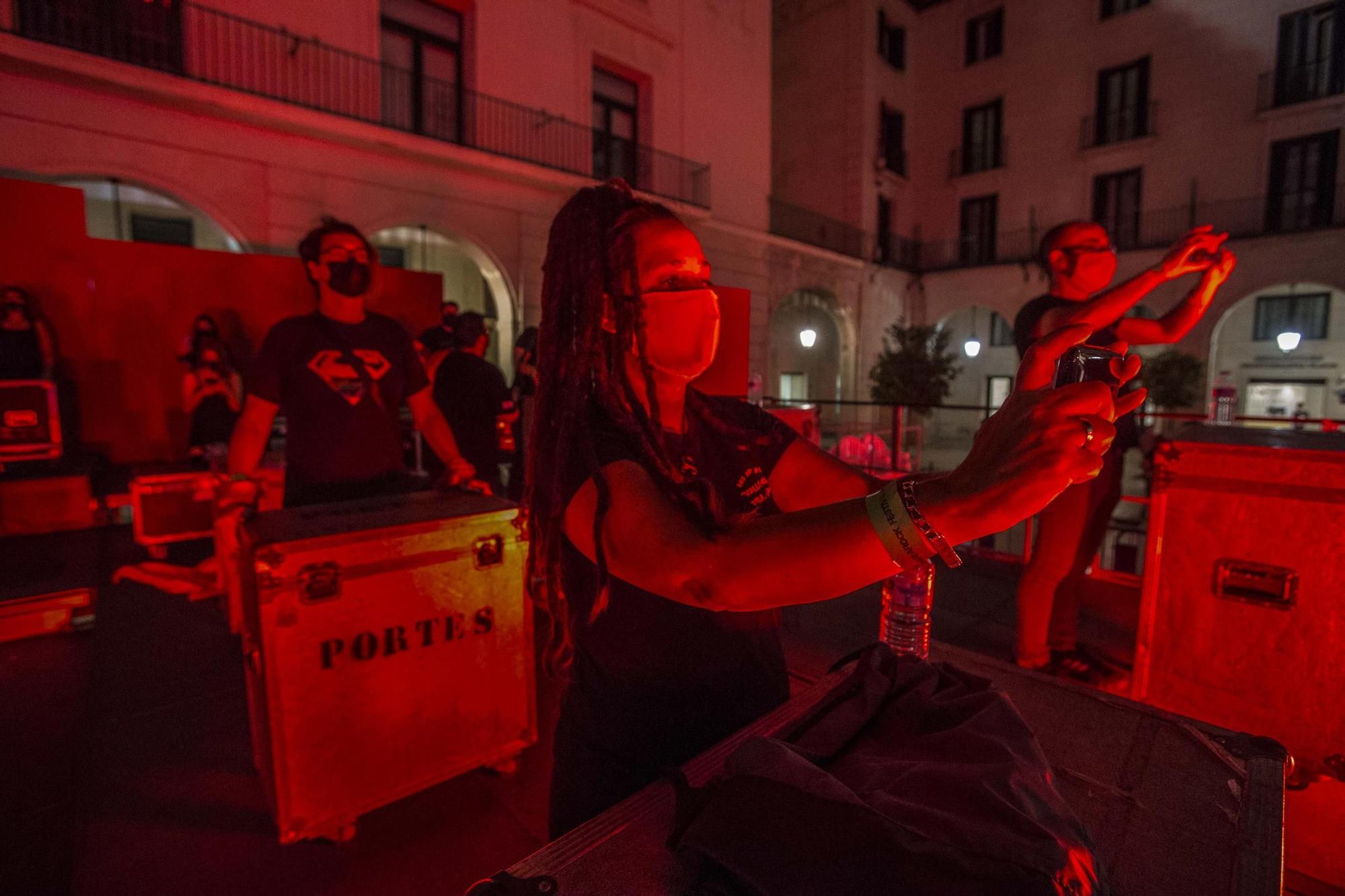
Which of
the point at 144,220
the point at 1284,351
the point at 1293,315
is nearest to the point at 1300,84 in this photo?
the point at 1293,315

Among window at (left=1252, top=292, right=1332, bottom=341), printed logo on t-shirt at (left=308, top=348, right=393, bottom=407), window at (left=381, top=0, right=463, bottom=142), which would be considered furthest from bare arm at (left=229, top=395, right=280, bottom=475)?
window at (left=1252, top=292, right=1332, bottom=341)

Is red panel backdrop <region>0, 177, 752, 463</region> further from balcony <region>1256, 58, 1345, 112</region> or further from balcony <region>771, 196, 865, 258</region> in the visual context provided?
balcony <region>1256, 58, 1345, 112</region>

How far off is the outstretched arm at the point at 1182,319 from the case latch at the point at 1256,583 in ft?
3.04

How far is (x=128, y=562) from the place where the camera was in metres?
5.81

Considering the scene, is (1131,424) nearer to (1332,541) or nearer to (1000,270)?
(1332,541)

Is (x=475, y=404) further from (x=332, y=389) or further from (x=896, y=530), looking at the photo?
(x=896, y=530)

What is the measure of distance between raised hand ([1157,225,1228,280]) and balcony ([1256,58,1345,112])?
2263cm

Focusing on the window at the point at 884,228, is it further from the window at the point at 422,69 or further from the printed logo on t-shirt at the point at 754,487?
the printed logo on t-shirt at the point at 754,487

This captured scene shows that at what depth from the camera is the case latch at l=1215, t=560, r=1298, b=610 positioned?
2.51 m

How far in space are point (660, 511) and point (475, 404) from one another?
3.74 m

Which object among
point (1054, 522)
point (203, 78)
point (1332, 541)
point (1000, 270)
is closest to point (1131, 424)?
point (1054, 522)

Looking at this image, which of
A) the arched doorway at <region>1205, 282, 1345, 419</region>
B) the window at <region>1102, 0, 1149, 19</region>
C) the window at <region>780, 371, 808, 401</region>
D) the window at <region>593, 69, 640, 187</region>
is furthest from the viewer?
the window at <region>780, 371, 808, 401</region>

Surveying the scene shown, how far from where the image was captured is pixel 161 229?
13.5 meters

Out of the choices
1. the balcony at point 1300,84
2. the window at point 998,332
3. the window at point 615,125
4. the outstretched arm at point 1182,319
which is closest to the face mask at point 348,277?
the outstretched arm at point 1182,319
